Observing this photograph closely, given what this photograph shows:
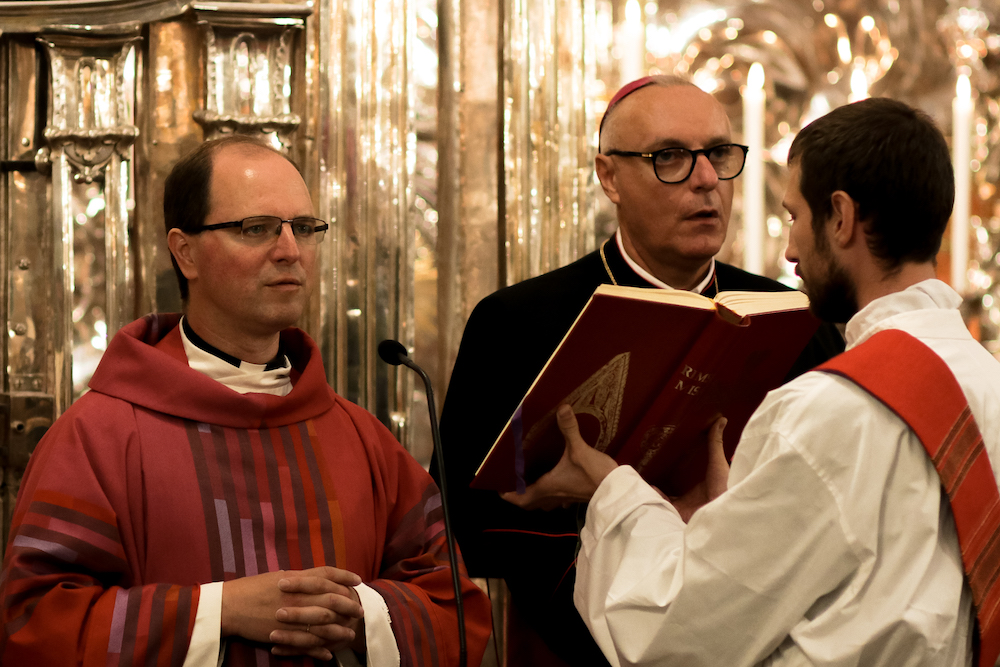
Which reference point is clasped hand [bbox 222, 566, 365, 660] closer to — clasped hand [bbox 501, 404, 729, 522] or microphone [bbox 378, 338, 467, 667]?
microphone [bbox 378, 338, 467, 667]

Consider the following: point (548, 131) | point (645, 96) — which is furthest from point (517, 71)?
point (645, 96)

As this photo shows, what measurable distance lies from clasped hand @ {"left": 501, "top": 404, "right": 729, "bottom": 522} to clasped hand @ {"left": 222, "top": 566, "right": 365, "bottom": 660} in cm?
41

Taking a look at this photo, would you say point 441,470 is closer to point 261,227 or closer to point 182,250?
point 261,227

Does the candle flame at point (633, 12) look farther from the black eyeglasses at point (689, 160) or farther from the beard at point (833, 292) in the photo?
the beard at point (833, 292)

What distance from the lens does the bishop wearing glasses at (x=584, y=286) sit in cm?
236

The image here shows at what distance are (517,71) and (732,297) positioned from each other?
1538 millimetres

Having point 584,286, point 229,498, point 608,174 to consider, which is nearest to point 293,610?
point 229,498

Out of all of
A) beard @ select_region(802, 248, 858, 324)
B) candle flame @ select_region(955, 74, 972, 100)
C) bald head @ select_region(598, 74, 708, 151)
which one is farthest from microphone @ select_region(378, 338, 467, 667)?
candle flame @ select_region(955, 74, 972, 100)

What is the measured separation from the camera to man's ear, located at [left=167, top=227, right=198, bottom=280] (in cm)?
211

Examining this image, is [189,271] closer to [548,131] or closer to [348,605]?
[348,605]

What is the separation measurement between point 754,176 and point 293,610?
204cm

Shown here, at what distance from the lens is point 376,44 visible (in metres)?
2.95

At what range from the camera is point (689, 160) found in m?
2.50

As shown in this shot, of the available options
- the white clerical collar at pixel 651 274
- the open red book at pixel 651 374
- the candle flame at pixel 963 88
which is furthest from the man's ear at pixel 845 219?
the candle flame at pixel 963 88
